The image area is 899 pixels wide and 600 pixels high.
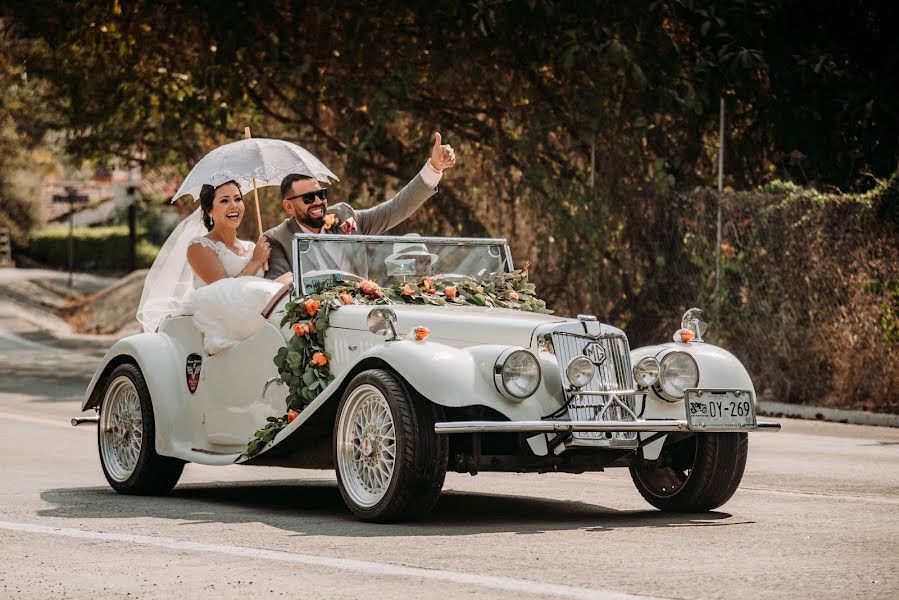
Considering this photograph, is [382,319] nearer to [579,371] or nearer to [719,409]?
[579,371]

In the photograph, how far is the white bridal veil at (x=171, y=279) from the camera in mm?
10547

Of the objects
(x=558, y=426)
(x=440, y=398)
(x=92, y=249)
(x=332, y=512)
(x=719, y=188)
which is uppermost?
(x=92, y=249)

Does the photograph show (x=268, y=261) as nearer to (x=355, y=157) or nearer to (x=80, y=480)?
(x=80, y=480)

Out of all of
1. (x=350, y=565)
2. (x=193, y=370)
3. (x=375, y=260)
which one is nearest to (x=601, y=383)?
(x=375, y=260)

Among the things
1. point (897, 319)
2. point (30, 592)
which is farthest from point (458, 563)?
point (897, 319)

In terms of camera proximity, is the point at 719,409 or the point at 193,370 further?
the point at 193,370

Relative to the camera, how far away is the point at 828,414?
16109mm

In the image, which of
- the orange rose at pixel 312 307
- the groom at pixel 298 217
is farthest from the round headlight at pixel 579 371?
the groom at pixel 298 217

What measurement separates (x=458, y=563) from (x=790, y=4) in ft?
46.7

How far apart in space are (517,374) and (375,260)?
1.78 meters

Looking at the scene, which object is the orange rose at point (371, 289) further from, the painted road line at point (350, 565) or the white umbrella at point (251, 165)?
the painted road line at point (350, 565)

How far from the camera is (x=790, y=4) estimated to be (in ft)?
64.1

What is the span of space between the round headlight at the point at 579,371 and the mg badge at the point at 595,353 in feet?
0.56

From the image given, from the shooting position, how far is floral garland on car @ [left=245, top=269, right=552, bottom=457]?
28.3ft
